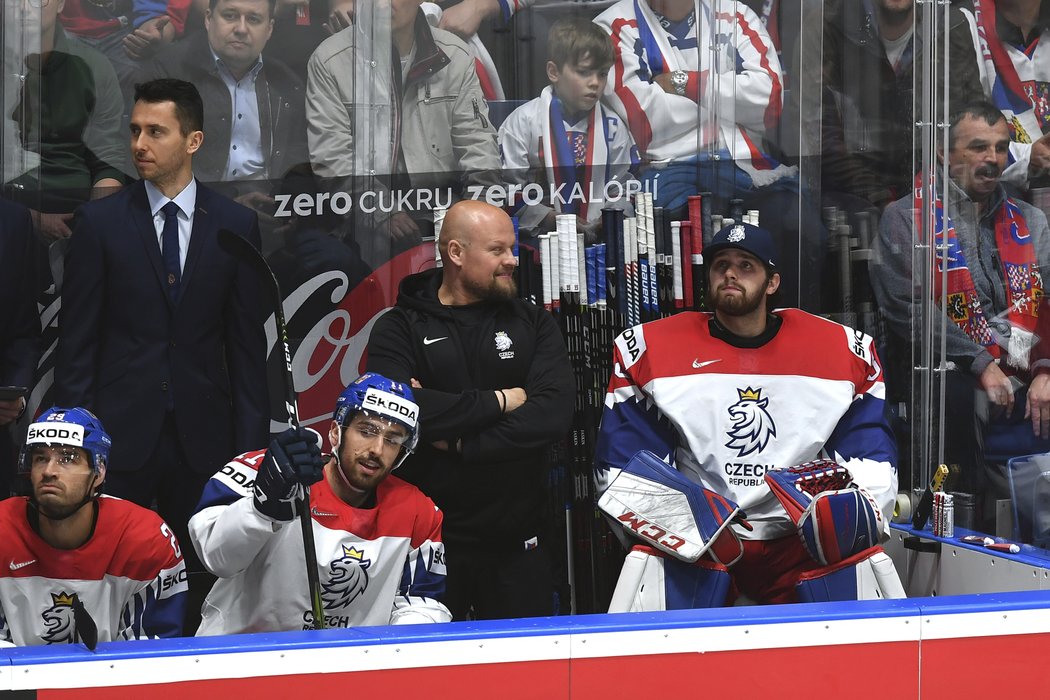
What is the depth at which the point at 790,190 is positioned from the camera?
4453 millimetres

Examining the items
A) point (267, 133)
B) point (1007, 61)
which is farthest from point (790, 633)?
point (267, 133)

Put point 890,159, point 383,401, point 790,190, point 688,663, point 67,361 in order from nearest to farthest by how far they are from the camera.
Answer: point 688,663 < point 383,401 < point 67,361 < point 890,159 < point 790,190

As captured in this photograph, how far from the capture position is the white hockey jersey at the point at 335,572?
2.89 metres

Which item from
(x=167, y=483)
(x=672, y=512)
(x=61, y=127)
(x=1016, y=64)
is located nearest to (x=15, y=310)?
(x=167, y=483)

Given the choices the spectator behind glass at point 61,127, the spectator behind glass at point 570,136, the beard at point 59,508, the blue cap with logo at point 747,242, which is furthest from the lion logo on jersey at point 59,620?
the spectator behind glass at point 570,136

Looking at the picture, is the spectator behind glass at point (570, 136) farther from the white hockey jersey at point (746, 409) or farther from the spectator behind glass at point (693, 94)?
the white hockey jersey at point (746, 409)

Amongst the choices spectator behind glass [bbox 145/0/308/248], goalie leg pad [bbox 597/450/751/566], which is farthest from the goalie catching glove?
spectator behind glass [bbox 145/0/308/248]

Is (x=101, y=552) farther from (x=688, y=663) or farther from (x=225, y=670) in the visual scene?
(x=688, y=663)

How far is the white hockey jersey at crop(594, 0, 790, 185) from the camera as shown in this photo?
14.7ft

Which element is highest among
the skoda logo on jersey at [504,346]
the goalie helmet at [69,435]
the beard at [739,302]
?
the beard at [739,302]

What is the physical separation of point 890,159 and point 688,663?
2.42 meters

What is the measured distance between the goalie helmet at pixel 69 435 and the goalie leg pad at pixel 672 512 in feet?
3.89

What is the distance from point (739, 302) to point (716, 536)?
0.64 m

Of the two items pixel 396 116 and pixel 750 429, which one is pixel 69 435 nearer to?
pixel 750 429
